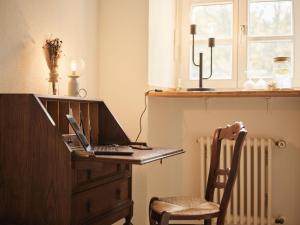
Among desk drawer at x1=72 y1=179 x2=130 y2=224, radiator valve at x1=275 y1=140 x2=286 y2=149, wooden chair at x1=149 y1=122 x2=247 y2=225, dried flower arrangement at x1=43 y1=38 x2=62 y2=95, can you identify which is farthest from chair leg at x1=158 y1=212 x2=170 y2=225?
radiator valve at x1=275 y1=140 x2=286 y2=149

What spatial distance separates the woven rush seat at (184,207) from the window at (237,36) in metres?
1.23

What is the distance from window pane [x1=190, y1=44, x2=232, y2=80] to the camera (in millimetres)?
3145

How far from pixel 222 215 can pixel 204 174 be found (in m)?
1.00

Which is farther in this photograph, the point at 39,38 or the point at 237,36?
the point at 237,36

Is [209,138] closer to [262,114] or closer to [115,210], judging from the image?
[262,114]

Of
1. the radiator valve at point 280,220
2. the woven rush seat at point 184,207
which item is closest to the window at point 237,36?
the radiator valve at point 280,220

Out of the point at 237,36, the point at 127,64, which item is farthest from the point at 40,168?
the point at 237,36

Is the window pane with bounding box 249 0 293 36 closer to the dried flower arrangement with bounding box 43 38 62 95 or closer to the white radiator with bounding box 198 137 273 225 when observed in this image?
the white radiator with bounding box 198 137 273 225

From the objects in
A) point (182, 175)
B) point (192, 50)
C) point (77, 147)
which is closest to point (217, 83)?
point (192, 50)

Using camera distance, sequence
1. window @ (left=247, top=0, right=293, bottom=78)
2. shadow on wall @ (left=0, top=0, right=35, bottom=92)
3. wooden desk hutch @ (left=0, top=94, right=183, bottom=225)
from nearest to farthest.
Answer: wooden desk hutch @ (left=0, top=94, right=183, bottom=225) → shadow on wall @ (left=0, top=0, right=35, bottom=92) → window @ (left=247, top=0, right=293, bottom=78)

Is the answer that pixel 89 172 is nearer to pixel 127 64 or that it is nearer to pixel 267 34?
pixel 127 64

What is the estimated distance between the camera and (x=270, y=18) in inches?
121

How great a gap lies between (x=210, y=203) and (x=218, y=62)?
1.36 metres

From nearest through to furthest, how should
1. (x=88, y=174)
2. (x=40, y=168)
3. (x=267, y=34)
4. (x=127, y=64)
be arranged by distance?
(x=40, y=168) → (x=88, y=174) → (x=127, y=64) → (x=267, y=34)
